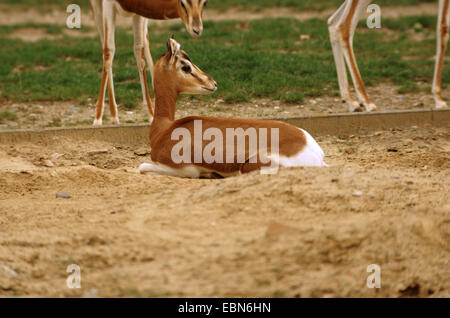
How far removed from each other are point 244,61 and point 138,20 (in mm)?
2534

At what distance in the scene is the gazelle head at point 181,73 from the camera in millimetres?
5887

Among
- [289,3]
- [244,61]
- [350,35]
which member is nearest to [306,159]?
[350,35]

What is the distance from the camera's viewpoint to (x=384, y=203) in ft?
13.8

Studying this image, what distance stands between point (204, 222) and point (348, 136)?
362 centimetres

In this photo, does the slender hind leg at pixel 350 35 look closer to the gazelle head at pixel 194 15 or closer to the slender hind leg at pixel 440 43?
the slender hind leg at pixel 440 43

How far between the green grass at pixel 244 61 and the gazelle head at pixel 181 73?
2.91 meters

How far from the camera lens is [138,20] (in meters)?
8.19

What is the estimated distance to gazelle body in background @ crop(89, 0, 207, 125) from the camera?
700 centimetres

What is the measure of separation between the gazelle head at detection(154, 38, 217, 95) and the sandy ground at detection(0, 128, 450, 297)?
1003 millimetres
